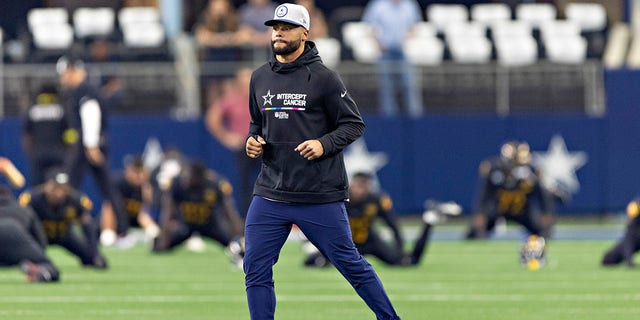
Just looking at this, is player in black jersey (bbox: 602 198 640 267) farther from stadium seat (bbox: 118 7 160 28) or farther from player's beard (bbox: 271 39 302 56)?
stadium seat (bbox: 118 7 160 28)

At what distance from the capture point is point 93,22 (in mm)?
27078

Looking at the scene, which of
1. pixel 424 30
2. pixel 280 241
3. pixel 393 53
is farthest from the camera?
pixel 424 30

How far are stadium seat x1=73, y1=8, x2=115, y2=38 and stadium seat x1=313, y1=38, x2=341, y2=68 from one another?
368 centimetres

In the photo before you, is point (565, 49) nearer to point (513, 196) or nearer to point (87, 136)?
point (513, 196)

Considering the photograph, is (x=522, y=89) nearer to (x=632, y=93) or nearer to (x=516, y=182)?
(x=632, y=93)

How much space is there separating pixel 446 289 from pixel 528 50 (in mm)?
13268

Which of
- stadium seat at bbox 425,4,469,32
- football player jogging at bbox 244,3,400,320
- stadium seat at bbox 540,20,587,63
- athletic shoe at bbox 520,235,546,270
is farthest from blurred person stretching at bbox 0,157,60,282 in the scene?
stadium seat at bbox 425,4,469,32

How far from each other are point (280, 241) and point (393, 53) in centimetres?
1608

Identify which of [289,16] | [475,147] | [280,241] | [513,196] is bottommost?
[475,147]

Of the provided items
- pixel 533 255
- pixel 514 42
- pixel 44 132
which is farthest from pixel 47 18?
pixel 533 255

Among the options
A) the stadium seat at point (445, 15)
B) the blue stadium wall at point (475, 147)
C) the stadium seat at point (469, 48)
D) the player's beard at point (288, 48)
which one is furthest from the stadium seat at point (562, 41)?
the player's beard at point (288, 48)

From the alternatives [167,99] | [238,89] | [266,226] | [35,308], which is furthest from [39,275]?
[167,99]

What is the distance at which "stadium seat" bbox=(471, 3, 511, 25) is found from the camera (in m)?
28.2

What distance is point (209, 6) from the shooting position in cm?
2719
